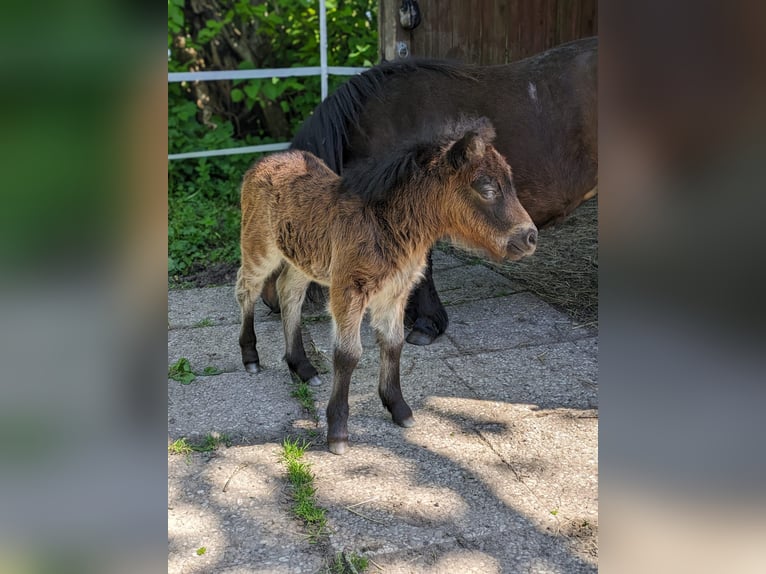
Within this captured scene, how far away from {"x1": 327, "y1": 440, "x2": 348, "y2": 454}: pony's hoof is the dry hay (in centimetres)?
244

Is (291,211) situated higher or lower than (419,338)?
higher

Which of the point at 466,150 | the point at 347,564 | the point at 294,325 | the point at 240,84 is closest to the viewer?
the point at 347,564

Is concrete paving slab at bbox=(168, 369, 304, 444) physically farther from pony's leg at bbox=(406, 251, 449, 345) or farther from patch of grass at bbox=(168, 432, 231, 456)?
pony's leg at bbox=(406, 251, 449, 345)

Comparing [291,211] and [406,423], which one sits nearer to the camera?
[406,423]

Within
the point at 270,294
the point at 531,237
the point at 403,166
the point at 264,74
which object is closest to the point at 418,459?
the point at 531,237

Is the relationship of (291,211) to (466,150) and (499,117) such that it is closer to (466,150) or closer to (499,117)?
(466,150)

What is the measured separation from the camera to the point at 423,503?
10.9 feet

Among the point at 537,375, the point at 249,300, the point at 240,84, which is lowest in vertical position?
the point at 537,375

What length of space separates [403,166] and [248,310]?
1562 millimetres

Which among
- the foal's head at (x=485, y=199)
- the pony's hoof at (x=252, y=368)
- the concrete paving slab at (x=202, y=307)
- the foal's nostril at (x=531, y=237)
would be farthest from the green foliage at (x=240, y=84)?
the foal's nostril at (x=531, y=237)

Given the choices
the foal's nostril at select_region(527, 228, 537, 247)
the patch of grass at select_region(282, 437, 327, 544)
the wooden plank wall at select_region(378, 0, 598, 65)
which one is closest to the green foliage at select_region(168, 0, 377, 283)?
the wooden plank wall at select_region(378, 0, 598, 65)

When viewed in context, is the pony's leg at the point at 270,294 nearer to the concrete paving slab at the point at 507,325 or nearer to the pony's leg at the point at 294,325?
the pony's leg at the point at 294,325

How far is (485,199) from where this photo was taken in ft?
11.7

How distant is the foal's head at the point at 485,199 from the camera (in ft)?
11.7
